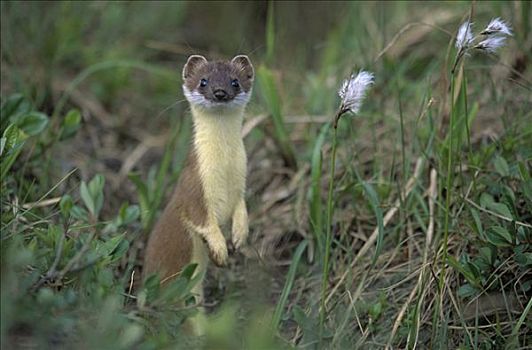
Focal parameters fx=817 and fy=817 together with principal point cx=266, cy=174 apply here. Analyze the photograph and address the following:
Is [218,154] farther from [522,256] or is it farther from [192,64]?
[522,256]

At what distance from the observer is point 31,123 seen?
3949 millimetres

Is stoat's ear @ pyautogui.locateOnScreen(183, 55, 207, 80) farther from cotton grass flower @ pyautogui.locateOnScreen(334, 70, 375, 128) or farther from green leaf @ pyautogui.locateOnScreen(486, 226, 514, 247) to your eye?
green leaf @ pyautogui.locateOnScreen(486, 226, 514, 247)

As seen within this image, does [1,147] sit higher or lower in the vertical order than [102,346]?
higher

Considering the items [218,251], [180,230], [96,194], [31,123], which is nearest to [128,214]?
[96,194]

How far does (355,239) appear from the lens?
429 cm

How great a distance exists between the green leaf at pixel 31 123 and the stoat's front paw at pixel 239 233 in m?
1.06

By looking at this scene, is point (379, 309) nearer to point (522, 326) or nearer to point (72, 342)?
point (522, 326)

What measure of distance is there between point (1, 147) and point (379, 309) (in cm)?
170

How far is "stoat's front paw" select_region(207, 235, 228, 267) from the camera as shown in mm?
3709

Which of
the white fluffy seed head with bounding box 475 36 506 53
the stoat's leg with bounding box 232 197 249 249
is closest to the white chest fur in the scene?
the stoat's leg with bounding box 232 197 249 249

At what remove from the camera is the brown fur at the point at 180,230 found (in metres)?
3.77

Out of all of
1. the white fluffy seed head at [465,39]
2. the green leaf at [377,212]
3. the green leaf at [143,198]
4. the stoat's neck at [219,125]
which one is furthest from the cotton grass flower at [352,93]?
the green leaf at [143,198]

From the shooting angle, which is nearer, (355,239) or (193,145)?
(193,145)

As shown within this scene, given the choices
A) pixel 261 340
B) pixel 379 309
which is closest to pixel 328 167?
pixel 379 309
